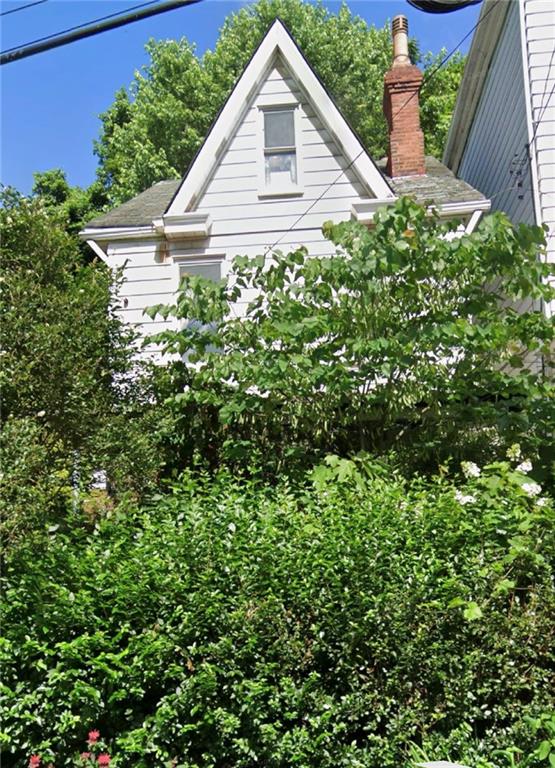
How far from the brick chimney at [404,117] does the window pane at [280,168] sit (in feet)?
7.47

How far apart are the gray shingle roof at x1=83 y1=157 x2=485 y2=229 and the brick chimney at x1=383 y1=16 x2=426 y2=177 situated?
0.30 m

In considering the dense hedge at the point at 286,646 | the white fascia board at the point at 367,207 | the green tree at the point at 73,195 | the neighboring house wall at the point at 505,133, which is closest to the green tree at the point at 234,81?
the green tree at the point at 73,195

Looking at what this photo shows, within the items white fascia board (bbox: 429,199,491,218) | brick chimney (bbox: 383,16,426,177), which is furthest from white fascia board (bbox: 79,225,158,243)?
brick chimney (bbox: 383,16,426,177)

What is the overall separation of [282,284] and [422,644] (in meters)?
3.50

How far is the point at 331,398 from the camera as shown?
5.86 metres

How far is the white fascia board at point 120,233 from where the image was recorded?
9.84m

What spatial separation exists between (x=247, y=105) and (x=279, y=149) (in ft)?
2.63

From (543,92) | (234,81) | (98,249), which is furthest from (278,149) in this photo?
(234,81)

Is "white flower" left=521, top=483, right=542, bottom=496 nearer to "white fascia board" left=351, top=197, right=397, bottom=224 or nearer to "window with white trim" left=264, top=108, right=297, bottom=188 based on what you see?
"white fascia board" left=351, top=197, right=397, bottom=224

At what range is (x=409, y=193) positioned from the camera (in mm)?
10164

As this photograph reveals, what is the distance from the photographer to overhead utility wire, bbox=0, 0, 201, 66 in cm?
461

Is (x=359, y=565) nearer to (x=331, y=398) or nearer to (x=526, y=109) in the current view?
(x=331, y=398)

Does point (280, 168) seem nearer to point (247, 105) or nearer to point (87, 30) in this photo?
point (247, 105)

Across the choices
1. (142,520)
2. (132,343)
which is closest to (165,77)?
(132,343)
